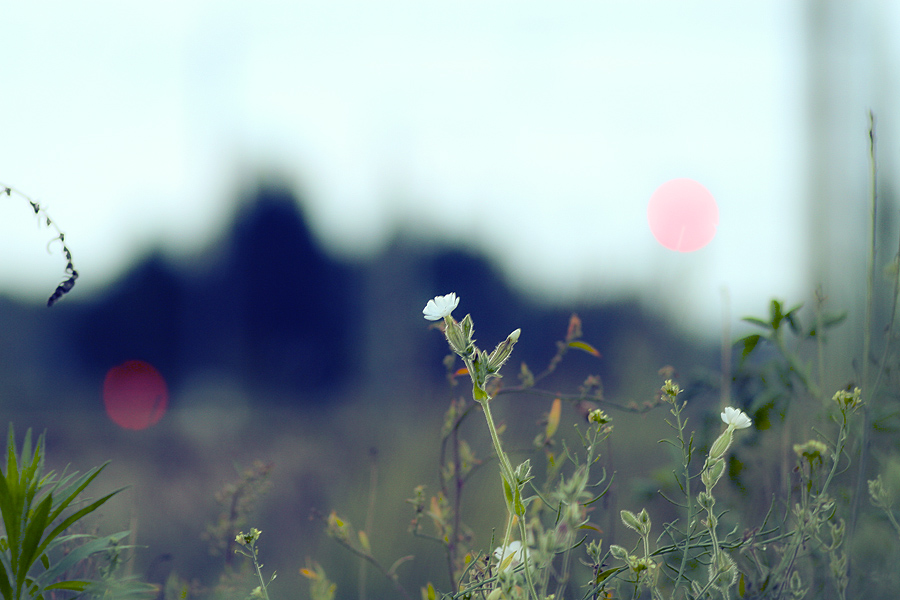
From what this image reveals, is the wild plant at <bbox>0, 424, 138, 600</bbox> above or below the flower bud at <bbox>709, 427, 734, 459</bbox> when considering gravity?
below

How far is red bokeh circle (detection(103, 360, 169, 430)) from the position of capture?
16.0ft

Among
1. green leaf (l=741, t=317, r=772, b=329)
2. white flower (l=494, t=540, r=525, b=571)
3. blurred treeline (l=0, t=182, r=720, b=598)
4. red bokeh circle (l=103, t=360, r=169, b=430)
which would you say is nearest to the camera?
white flower (l=494, t=540, r=525, b=571)

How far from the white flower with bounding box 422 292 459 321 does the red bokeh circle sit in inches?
167

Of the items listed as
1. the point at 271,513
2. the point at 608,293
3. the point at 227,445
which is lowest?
the point at 227,445

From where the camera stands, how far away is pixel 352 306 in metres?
13.3

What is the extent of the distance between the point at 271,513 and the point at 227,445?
51.0 inches

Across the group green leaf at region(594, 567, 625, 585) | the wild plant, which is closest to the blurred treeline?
the wild plant

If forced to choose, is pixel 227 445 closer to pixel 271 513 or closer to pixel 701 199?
pixel 271 513

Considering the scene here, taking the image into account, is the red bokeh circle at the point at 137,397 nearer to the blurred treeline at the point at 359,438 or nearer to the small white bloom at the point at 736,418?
the blurred treeline at the point at 359,438

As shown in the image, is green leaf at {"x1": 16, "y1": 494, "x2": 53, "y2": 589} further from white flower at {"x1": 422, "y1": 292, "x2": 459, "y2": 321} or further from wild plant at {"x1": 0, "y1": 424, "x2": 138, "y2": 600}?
white flower at {"x1": 422, "y1": 292, "x2": 459, "y2": 321}

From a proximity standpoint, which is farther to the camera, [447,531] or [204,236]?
[204,236]

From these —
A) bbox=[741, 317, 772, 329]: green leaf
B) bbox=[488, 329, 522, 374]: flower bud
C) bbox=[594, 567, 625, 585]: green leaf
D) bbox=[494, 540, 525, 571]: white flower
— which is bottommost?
bbox=[594, 567, 625, 585]: green leaf

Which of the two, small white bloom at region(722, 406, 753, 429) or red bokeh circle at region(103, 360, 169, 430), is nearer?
small white bloom at region(722, 406, 753, 429)

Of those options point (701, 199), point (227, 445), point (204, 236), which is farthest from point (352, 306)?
point (701, 199)
